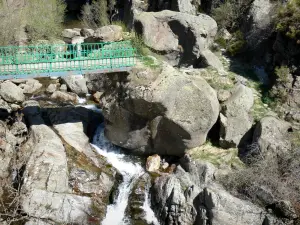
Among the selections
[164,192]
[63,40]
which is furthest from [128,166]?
[63,40]

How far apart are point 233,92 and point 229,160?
3.86 meters

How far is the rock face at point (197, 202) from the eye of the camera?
51.9ft

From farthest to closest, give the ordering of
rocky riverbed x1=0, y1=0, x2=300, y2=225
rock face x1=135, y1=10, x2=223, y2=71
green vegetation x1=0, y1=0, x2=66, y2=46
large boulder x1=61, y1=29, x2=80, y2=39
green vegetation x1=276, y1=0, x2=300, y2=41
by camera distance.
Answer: large boulder x1=61, y1=29, x2=80, y2=39 < green vegetation x1=0, y1=0, x2=66, y2=46 < rock face x1=135, y1=10, x2=223, y2=71 < green vegetation x1=276, y1=0, x2=300, y2=41 < rocky riverbed x1=0, y1=0, x2=300, y2=225

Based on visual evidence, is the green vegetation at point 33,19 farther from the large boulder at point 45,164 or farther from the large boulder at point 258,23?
the large boulder at point 258,23

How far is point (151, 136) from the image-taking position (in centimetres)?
2020

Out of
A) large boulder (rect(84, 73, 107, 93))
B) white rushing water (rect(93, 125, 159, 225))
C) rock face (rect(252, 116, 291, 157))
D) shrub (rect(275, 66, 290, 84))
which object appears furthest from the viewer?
large boulder (rect(84, 73, 107, 93))

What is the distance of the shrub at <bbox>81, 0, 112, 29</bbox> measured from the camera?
34.3 meters

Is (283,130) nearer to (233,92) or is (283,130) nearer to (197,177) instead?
(233,92)

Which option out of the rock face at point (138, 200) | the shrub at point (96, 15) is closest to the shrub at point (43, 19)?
the shrub at point (96, 15)

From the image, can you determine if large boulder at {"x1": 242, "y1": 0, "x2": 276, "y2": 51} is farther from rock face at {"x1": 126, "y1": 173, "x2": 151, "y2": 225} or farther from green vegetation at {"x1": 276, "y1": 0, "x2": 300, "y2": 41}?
rock face at {"x1": 126, "y1": 173, "x2": 151, "y2": 225}

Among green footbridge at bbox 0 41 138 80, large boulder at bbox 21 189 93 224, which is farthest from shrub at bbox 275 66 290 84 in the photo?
large boulder at bbox 21 189 93 224

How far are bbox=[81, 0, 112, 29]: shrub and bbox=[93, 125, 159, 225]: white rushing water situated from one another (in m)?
14.6

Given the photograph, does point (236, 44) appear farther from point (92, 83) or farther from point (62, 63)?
point (62, 63)

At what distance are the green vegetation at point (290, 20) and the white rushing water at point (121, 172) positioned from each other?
37.1 ft
